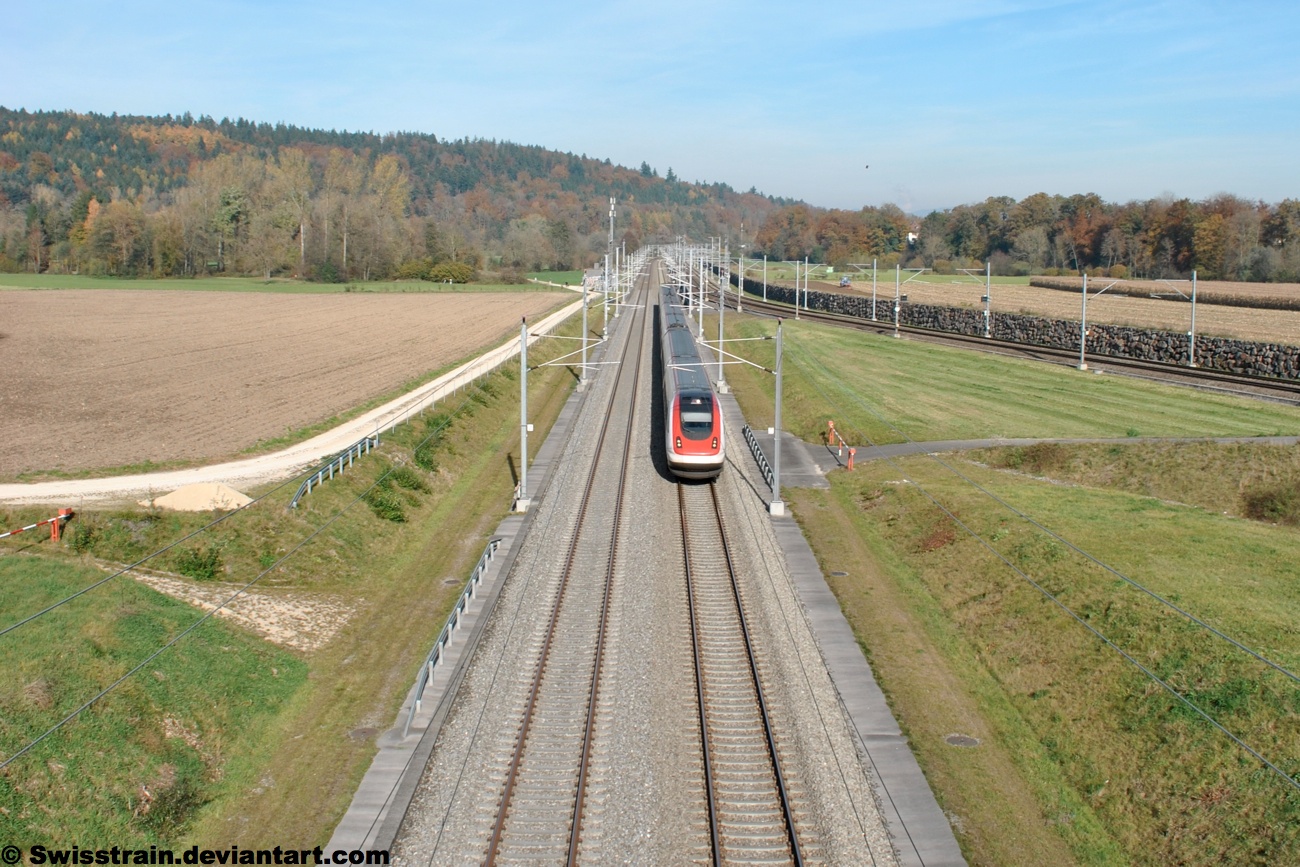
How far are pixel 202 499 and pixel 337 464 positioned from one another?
16.4 ft

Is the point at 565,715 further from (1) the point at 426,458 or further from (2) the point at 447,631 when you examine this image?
(1) the point at 426,458

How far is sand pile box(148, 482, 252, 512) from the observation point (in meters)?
Answer: 27.9

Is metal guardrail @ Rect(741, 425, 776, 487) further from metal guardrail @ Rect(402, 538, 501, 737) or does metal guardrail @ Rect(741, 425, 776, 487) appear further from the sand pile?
the sand pile

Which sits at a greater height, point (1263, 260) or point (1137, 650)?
point (1263, 260)

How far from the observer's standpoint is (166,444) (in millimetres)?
35781

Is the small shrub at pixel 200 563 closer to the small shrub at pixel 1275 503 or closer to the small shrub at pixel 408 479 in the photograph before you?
the small shrub at pixel 408 479

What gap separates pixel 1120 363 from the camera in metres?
60.5

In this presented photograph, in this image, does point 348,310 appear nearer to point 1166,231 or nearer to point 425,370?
point 425,370

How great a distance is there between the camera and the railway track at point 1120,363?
49.6m

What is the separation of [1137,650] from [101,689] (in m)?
20.0

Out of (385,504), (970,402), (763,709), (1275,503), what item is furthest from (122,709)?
(970,402)

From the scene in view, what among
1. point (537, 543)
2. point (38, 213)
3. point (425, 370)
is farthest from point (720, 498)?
point (38, 213)

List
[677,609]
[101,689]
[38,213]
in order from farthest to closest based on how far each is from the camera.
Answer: [38,213], [677,609], [101,689]

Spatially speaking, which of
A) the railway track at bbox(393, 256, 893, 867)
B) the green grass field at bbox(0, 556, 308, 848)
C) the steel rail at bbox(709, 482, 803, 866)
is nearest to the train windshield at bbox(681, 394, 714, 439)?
the steel rail at bbox(709, 482, 803, 866)
